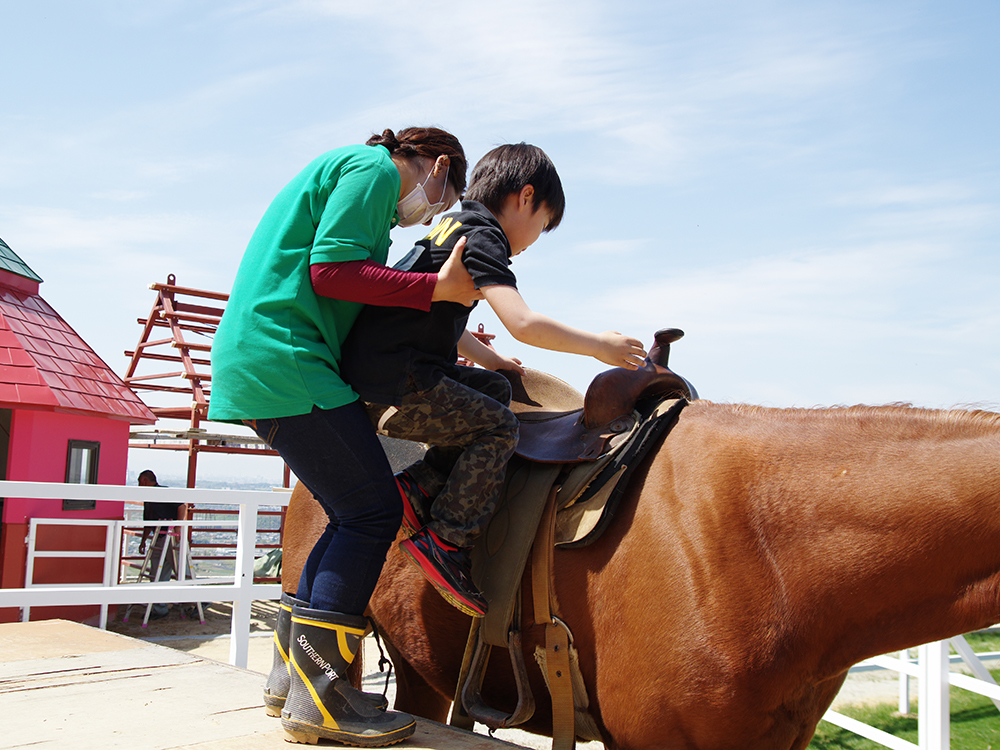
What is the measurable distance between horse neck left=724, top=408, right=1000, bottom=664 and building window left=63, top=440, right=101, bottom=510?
419 inches

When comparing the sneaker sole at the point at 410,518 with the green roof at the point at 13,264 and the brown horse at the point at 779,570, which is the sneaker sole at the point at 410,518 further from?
the green roof at the point at 13,264

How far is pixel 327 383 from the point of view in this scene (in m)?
2.04

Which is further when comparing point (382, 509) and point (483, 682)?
point (483, 682)

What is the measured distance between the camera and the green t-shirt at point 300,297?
2018mm

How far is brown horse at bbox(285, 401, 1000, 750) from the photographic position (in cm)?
176

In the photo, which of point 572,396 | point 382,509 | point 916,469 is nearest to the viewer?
point 916,469

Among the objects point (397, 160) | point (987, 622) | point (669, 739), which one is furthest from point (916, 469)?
point (397, 160)

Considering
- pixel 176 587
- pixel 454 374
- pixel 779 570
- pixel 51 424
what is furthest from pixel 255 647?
pixel 779 570

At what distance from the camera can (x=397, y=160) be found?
231 cm

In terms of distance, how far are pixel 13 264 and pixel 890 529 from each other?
12792 millimetres

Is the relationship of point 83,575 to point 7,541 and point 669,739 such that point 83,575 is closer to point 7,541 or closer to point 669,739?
point 7,541

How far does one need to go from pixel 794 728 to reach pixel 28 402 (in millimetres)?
10096

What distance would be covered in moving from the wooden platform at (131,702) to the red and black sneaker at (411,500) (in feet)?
1.91

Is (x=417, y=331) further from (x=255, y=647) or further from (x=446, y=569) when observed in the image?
(x=255, y=647)
